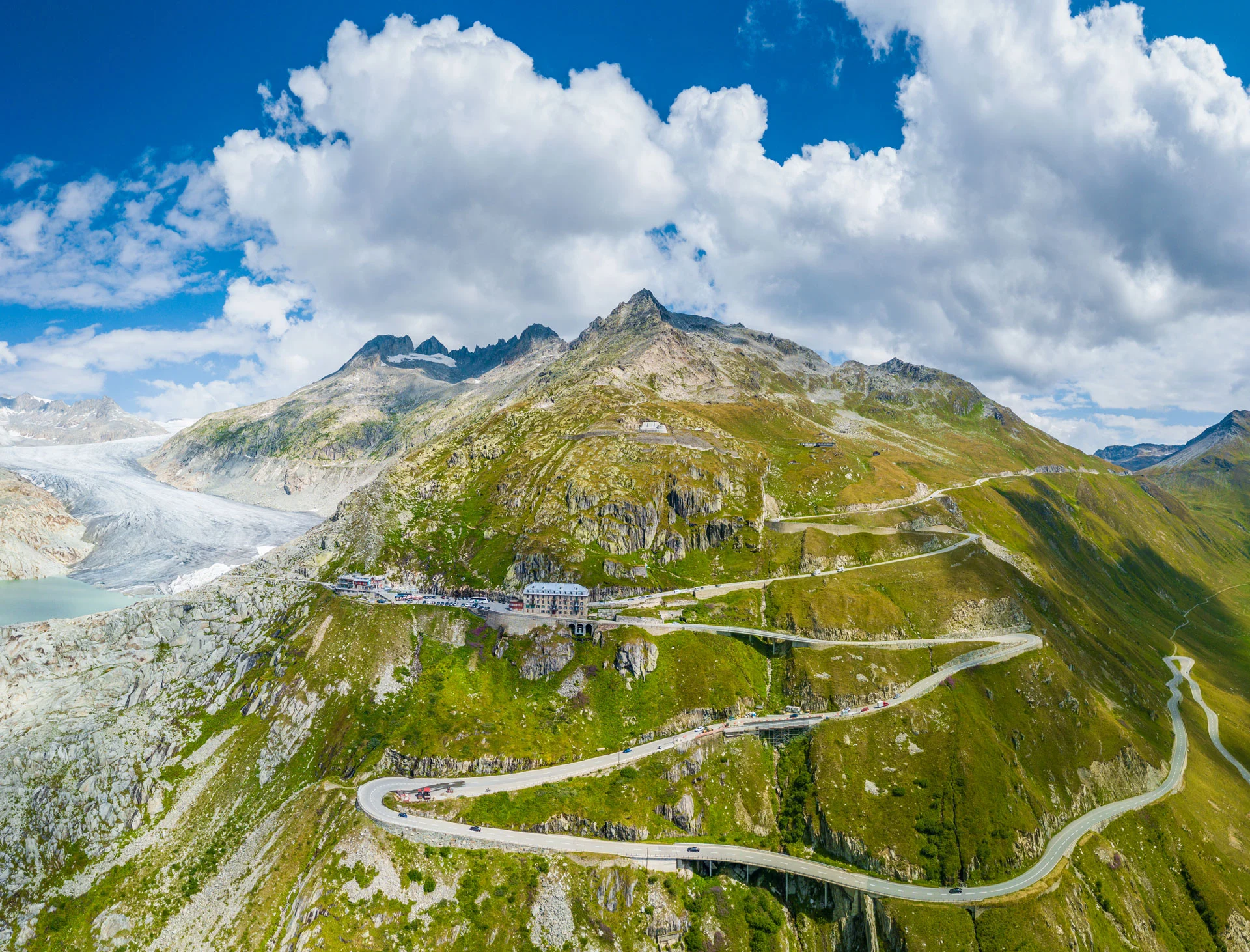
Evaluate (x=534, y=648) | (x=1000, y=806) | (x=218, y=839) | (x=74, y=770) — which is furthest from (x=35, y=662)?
(x=1000, y=806)

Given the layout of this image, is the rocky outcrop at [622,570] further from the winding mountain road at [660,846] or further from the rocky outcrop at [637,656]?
the winding mountain road at [660,846]

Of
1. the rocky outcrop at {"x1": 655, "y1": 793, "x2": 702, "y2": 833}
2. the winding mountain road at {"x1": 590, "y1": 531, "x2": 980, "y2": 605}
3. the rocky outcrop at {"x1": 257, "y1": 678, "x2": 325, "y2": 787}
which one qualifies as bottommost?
the rocky outcrop at {"x1": 655, "y1": 793, "x2": 702, "y2": 833}

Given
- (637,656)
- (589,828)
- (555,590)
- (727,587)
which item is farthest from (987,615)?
(589,828)

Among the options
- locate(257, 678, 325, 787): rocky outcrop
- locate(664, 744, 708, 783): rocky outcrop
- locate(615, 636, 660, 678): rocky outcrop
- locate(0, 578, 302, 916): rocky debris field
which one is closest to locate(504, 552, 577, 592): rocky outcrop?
locate(615, 636, 660, 678): rocky outcrop

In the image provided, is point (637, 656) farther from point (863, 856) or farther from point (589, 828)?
point (863, 856)

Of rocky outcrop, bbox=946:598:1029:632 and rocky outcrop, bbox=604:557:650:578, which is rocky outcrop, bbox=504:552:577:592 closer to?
rocky outcrop, bbox=604:557:650:578

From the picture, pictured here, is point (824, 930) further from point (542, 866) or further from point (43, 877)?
point (43, 877)

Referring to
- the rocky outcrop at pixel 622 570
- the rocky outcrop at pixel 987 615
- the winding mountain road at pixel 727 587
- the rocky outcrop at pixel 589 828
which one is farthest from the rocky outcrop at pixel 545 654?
the rocky outcrop at pixel 987 615
